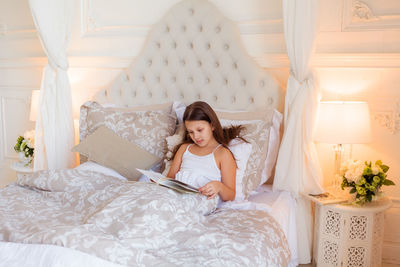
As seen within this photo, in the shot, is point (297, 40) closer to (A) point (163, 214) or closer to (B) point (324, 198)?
(B) point (324, 198)

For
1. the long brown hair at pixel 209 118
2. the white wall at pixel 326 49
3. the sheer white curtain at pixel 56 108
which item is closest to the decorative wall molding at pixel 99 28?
the white wall at pixel 326 49

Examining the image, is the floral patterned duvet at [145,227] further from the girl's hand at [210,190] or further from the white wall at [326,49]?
the white wall at [326,49]

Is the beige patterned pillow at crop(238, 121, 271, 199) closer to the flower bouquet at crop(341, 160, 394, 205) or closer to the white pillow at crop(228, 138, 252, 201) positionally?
the white pillow at crop(228, 138, 252, 201)

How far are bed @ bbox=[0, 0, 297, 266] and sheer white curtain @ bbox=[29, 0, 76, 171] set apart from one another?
0.22m

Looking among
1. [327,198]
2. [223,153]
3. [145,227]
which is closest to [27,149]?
[223,153]

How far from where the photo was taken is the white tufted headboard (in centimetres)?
280

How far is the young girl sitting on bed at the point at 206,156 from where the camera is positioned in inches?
85.4

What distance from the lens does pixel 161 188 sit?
181cm

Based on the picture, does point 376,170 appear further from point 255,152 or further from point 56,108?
point 56,108

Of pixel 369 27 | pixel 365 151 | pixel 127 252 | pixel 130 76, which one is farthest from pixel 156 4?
pixel 127 252

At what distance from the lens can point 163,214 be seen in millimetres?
1591

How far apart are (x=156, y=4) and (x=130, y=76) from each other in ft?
2.04

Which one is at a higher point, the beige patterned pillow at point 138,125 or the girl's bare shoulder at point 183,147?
the beige patterned pillow at point 138,125

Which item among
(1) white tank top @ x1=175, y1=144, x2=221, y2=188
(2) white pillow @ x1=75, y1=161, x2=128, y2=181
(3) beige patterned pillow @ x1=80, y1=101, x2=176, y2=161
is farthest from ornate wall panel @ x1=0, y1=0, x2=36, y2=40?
(1) white tank top @ x1=175, y1=144, x2=221, y2=188
